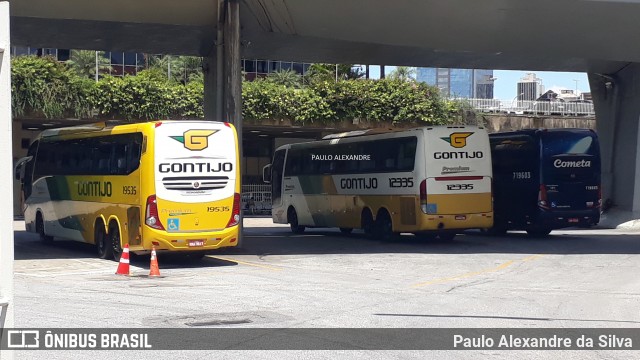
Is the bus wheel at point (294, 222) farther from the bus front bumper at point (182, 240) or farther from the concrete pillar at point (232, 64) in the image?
the bus front bumper at point (182, 240)

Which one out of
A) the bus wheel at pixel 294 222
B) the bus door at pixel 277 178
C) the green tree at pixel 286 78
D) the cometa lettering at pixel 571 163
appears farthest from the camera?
the green tree at pixel 286 78

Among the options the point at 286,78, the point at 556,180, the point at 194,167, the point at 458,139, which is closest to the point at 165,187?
the point at 194,167

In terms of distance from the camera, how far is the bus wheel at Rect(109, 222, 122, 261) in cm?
2086

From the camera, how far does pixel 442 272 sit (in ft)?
62.9

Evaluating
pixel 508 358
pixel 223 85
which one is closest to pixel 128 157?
pixel 223 85

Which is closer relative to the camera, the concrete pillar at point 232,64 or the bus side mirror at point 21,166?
the concrete pillar at point 232,64

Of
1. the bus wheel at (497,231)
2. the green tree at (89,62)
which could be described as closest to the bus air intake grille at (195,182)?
the bus wheel at (497,231)

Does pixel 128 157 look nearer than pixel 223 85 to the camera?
Yes

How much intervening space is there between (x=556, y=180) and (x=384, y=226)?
562cm

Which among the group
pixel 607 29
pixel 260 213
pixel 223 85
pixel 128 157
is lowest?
pixel 260 213

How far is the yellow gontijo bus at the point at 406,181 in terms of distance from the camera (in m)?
25.4

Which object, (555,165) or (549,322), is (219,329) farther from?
(555,165)

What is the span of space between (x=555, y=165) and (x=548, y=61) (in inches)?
216

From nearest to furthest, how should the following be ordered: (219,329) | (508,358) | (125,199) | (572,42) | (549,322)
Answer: (508,358) < (219,329) < (549,322) < (125,199) < (572,42)
